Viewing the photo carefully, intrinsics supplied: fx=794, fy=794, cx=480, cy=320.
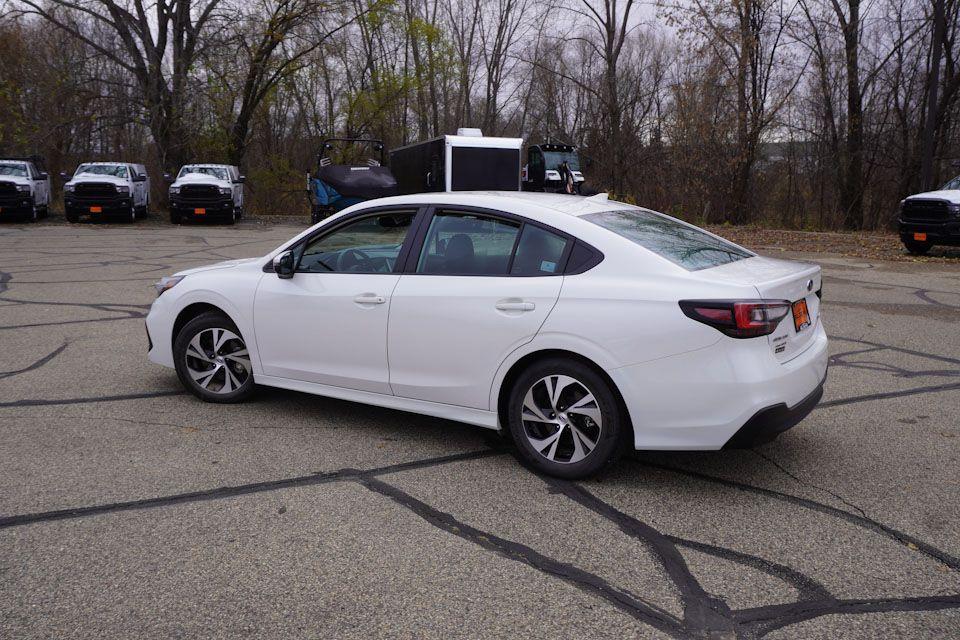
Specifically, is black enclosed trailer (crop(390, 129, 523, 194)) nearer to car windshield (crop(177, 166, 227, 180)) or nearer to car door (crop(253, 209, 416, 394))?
car windshield (crop(177, 166, 227, 180))

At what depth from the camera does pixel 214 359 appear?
576 centimetres

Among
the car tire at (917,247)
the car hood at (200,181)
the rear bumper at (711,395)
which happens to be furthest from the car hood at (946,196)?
the car hood at (200,181)

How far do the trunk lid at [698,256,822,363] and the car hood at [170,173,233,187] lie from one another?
2444cm

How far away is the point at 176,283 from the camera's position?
5.94 meters

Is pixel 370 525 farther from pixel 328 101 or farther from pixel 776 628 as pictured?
pixel 328 101

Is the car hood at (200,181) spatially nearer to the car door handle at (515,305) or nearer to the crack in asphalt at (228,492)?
the crack in asphalt at (228,492)

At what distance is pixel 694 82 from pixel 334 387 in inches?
1053

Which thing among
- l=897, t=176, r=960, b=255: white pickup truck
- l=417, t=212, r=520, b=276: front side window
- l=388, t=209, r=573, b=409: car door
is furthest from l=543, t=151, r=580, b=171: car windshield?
l=388, t=209, r=573, b=409: car door

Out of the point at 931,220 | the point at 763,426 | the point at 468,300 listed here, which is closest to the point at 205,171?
Answer: the point at 931,220

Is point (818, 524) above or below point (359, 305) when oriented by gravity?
below

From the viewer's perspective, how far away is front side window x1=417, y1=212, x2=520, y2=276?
4637 millimetres

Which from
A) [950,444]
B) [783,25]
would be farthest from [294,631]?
[783,25]

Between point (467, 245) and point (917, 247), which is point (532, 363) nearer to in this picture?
point (467, 245)

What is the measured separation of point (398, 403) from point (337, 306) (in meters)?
0.75
